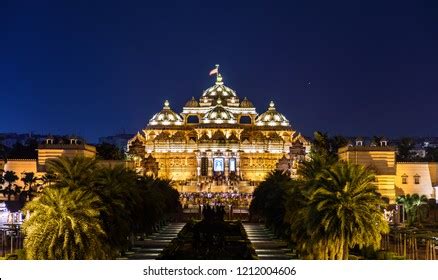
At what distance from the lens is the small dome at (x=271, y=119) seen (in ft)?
303

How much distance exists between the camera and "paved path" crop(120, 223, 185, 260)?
31214 millimetres

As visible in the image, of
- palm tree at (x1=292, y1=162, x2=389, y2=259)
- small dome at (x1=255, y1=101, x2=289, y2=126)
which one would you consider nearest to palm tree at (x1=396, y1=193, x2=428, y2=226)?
palm tree at (x1=292, y1=162, x2=389, y2=259)

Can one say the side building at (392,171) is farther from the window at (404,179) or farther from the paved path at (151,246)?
→ the paved path at (151,246)

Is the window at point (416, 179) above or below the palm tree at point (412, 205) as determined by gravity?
above

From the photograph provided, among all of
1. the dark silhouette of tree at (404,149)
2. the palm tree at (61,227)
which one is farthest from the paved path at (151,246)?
the dark silhouette of tree at (404,149)

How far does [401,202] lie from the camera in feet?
165

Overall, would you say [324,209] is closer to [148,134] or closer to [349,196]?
[349,196]

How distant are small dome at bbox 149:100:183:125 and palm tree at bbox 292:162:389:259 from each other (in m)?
67.6

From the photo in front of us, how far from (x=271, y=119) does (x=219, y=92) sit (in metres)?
9.50

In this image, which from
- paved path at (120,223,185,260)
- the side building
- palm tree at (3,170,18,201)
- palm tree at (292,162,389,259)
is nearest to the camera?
palm tree at (292,162,389,259)

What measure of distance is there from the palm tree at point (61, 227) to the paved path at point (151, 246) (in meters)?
9.03

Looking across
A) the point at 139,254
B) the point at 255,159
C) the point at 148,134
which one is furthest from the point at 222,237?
the point at 148,134

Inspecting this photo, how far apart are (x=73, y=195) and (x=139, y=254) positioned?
11044 millimetres

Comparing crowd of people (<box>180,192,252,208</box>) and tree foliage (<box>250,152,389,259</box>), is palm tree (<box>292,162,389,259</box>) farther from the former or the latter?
crowd of people (<box>180,192,252,208</box>)
